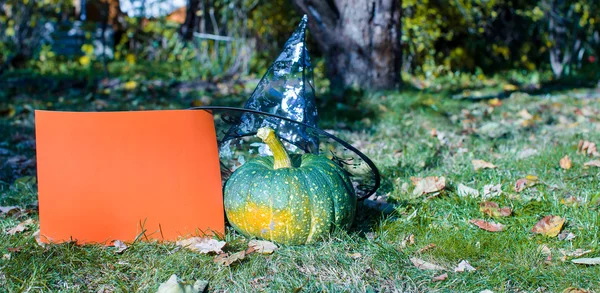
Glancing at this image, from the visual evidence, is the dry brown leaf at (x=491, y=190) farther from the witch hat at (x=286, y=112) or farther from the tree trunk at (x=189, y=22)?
the tree trunk at (x=189, y=22)

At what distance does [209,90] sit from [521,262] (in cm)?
576

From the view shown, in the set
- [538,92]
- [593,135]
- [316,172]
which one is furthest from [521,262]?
[538,92]

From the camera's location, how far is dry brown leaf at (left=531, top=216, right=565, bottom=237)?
231 cm

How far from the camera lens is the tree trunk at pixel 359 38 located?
5863 mm

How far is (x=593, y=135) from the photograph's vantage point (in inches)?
166

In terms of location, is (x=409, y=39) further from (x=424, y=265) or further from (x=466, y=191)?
(x=424, y=265)

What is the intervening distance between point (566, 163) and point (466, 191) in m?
0.83

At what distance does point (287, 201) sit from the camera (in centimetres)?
216

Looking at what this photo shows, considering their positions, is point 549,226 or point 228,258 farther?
point 549,226

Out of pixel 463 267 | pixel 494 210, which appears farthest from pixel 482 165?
pixel 463 267

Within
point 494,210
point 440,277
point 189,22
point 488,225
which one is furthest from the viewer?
point 189,22

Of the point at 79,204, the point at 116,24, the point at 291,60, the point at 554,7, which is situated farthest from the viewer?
the point at 116,24

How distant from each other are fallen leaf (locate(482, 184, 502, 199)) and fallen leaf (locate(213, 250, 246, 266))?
1.34 m

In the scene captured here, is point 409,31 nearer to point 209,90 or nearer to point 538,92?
point 538,92
